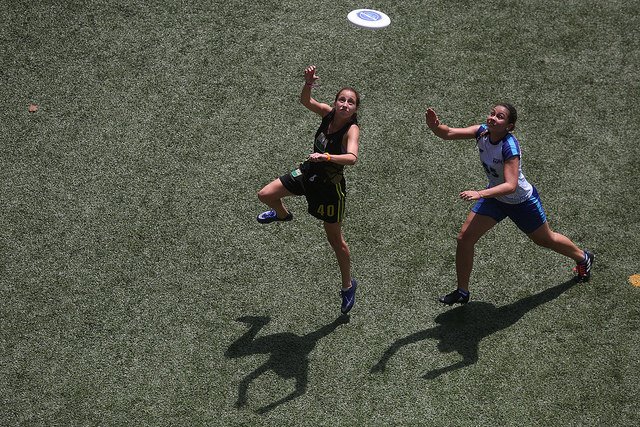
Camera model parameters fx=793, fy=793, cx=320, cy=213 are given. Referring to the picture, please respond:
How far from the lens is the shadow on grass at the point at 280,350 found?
6.70m

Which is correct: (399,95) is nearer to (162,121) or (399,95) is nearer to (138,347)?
(162,121)

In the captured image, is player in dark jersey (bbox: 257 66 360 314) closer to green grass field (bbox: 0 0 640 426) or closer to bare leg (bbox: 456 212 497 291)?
green grass field (bbox: 0 0 640 426)

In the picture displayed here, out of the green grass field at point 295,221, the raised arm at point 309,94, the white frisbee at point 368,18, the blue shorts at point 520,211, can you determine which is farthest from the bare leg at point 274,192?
the white frisbee at point 368,18

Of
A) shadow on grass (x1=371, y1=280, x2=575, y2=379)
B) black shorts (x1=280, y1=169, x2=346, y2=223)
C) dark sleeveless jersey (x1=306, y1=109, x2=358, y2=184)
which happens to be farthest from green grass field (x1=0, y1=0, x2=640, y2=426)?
dark sleeveless jersey (x1=306, y1=109, x2=358, y2=184)

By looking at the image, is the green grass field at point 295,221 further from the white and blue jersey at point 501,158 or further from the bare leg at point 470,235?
the white and blue jersey at point 501,158

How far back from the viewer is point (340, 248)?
702cm

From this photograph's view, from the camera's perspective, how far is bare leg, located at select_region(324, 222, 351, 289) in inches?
272

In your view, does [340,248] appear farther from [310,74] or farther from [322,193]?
[310,74]

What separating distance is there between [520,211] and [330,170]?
1.75m

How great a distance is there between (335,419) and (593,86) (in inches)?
219

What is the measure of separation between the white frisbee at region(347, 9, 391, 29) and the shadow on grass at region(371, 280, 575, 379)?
374cm

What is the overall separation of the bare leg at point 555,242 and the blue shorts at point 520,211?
82mm

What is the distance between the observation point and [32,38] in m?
10.1

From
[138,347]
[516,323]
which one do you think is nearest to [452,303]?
[516,323]
